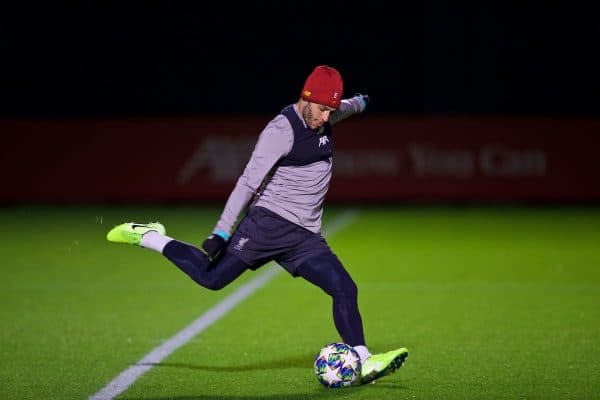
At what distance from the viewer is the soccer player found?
6969mm

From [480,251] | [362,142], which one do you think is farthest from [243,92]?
[480,251]

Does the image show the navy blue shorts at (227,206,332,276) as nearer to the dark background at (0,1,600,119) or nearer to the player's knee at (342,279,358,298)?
the player's knee at (342,279,358,298)

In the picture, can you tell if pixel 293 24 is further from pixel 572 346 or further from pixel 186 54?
pixel 572 346

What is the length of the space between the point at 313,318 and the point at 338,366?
3.00 meters

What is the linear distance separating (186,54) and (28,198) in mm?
9096

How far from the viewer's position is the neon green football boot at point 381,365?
22.5 feet

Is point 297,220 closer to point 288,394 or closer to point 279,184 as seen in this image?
point 279,184

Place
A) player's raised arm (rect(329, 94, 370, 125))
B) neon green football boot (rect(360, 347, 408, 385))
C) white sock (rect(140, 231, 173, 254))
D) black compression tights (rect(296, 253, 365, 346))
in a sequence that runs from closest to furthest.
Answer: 1. neon green football boot (rect(360, 347, 408, 385))
2. black compression tights (rect(296, 253, 365, 346))
3. white sock (rect(140, 231, 173, 254))
4. player's raised arm (rect(329, 94, 370, 125))

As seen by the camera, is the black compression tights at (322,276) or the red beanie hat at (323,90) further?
the black compression tights at (322,276)

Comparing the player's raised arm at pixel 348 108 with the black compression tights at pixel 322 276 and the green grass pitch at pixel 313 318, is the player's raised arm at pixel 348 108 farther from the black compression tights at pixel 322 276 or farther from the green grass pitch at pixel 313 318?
the green grass pitch at pixel 313 318

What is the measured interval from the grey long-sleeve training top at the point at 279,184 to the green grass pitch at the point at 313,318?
3.45ft

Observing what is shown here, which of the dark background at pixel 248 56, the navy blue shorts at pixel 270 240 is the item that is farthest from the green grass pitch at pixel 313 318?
the dark background at pixel 248 56

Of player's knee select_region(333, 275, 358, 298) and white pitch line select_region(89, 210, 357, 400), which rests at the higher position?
player's knee select_region(333, 275, 358, 298)

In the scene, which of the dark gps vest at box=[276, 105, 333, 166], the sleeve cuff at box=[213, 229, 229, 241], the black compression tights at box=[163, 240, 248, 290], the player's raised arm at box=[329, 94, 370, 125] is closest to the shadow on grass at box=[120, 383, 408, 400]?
the black compression tights at box=[163, 240, 248, 290]
